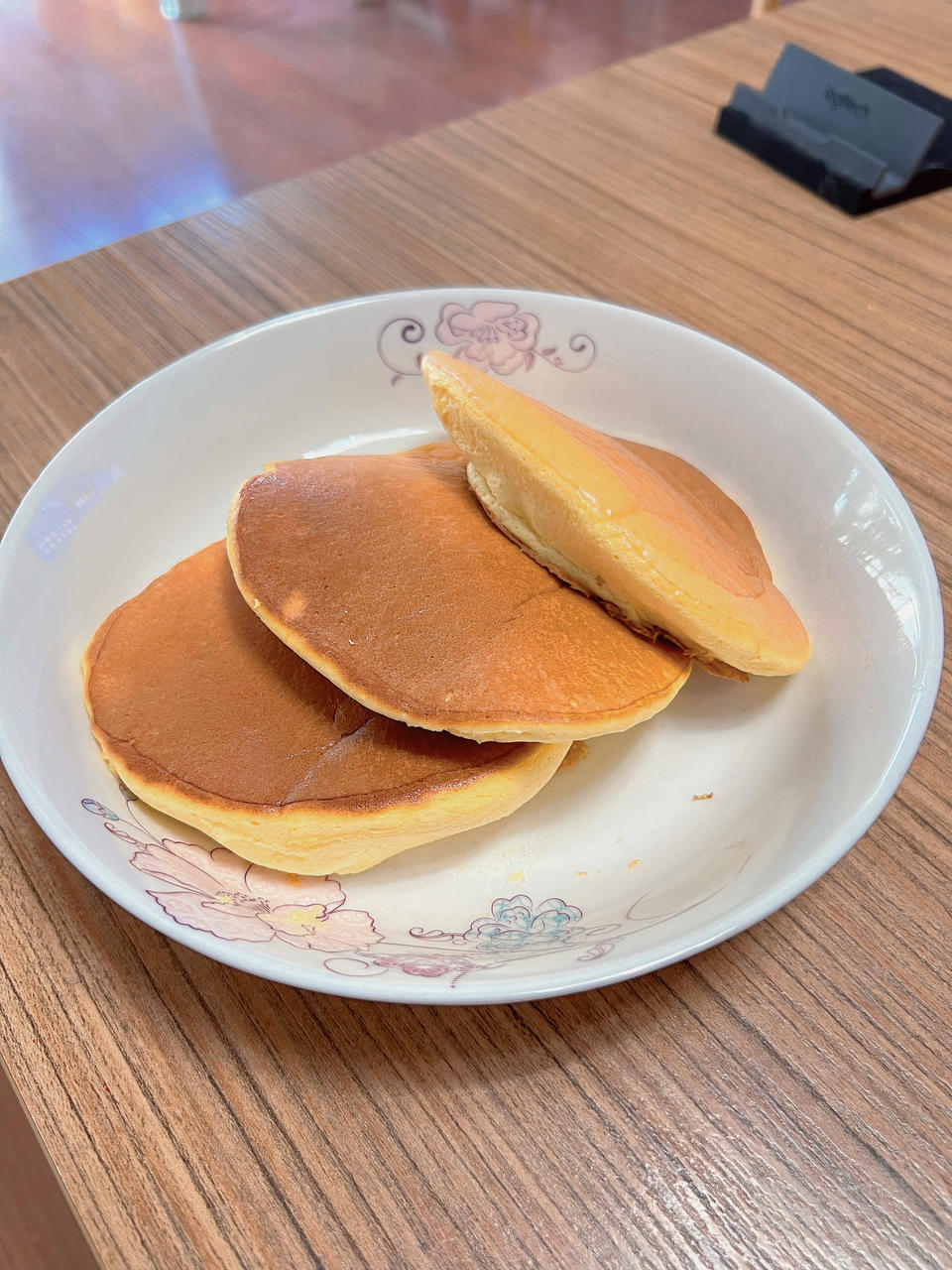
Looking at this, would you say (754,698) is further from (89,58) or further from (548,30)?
(89,58)

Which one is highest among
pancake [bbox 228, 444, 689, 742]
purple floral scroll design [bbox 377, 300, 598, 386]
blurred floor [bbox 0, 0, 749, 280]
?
purple floral scroll design [bbox 377, 300, 598, 386]

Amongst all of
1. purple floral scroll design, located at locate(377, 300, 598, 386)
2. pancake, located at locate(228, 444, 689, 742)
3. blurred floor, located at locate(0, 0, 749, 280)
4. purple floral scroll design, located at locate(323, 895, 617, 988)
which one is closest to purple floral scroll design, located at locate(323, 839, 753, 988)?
purple floral scroll design, located at locate(323, 895, 617, 988)

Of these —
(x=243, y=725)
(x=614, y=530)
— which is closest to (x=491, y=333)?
(x=614, y=530)

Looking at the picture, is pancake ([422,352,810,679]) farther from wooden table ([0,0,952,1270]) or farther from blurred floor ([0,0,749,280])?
blurred floor ([0,0,749,280])

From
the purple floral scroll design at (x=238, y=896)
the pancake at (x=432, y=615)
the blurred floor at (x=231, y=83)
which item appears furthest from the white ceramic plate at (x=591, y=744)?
the blurred floor at (x=231, y=83)

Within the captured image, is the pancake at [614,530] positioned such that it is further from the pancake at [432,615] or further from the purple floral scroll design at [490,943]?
the purple floral scroll design at [490,943]

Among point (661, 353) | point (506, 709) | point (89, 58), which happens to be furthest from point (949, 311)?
point (89, 58)
